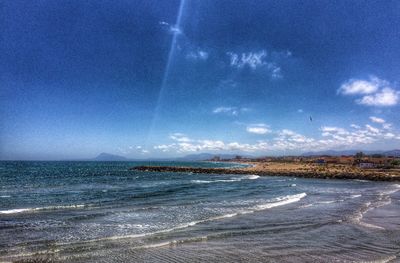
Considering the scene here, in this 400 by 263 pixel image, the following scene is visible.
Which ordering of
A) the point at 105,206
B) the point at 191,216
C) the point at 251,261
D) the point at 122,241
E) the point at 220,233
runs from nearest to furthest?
the point at 251,261, the point at 122,241, the point at 220,233, the point at 191,216, the point at 105,206

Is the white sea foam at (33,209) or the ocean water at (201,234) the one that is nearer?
the ocean water at (201,234)

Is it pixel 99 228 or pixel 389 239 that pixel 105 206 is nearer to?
pixel 99 228

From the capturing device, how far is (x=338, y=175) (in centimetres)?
5322

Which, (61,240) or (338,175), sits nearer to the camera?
(61,240)

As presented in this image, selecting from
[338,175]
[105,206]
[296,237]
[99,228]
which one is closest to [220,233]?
[296,237]

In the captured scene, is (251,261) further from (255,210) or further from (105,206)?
(105,206)

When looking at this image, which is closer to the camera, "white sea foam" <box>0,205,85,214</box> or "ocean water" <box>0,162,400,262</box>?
"ocean water" <box>0,162,400,262</box>

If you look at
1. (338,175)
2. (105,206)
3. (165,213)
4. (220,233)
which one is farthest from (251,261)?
(338,175)

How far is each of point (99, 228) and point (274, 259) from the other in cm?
839

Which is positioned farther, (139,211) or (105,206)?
(105,206)

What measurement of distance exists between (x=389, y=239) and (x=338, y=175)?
148ft

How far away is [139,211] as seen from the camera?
18875 mm

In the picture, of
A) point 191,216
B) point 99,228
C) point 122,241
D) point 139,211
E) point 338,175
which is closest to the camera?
point 122,241

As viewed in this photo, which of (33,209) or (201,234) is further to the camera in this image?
(33,209)
